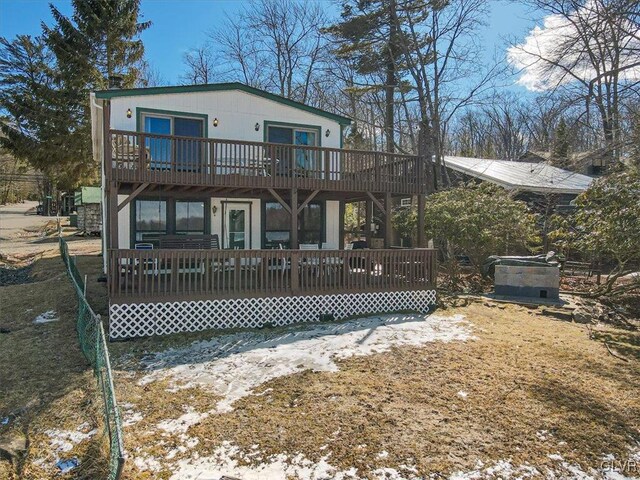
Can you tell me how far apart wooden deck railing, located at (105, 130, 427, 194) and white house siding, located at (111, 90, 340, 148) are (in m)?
0.93

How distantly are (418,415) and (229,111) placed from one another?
972 cm

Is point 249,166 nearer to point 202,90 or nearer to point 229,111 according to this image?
point 229,111

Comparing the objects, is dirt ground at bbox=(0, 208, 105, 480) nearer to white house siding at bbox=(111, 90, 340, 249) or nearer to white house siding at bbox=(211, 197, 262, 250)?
white house siding at bbox=(111, 90, 340, 249)

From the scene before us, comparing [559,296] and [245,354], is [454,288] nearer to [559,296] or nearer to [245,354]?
[559,296]

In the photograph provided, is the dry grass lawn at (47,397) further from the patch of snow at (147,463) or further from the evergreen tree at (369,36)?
the evergreen tree at (369,36)

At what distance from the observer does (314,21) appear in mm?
27781

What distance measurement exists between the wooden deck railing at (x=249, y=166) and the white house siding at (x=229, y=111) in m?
0.93

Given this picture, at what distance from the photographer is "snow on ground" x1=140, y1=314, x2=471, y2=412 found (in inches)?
243

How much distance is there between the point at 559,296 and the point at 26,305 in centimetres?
1385

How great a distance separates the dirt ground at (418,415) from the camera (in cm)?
416

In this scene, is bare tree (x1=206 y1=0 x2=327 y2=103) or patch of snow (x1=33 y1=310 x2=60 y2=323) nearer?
patch of snow (x1=33 y1=310 x2=60 y2=323)

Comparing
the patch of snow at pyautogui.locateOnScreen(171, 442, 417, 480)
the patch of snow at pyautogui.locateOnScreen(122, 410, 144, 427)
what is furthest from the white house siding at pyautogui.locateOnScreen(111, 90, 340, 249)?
the patch of snow at pyautogui.locateOnScreen(171, 442, 417, 480)

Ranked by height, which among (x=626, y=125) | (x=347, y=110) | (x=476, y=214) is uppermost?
(x=347, y=110)

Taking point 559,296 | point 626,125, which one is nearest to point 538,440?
point 559,296
